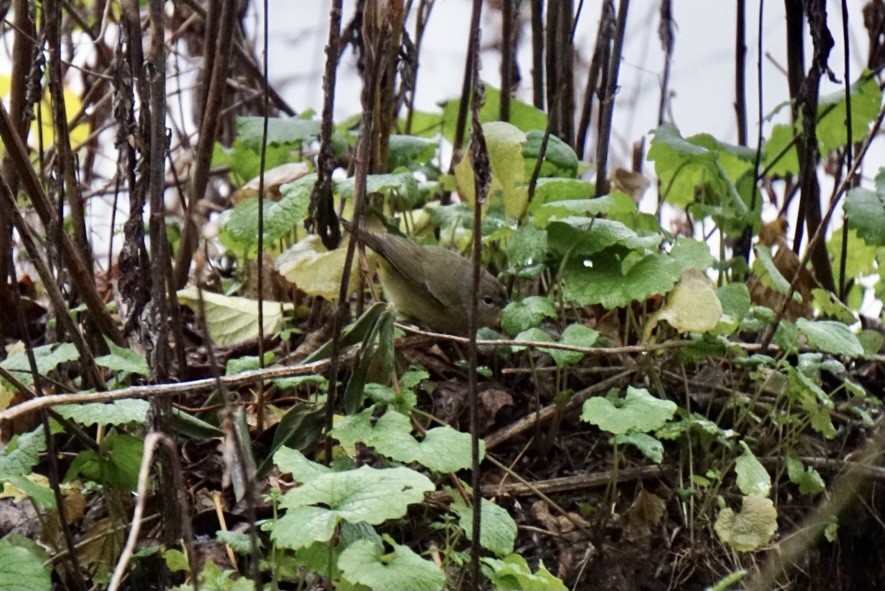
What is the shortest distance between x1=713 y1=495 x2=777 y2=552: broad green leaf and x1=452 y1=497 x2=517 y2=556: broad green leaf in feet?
1.93

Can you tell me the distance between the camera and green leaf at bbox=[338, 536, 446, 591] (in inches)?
57.5

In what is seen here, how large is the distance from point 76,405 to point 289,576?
0.50m

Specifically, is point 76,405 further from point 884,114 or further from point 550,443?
point 884,114

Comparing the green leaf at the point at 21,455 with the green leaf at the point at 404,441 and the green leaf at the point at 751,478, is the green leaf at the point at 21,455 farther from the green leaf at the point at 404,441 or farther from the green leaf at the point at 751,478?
the green leaf at the point at 751,478

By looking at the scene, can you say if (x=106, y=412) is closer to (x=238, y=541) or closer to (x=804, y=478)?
(x=238, y=541)

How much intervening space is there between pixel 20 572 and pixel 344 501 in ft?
1.83

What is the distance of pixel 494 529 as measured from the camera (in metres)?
1.75

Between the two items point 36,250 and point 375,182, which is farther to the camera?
point 375,182

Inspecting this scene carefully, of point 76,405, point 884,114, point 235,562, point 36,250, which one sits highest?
point 884,114

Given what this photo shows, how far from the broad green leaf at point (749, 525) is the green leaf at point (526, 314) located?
59 cm

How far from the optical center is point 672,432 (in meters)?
2.22

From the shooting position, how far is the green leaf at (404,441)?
1.77 meters

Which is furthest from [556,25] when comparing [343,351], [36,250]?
[36,250]

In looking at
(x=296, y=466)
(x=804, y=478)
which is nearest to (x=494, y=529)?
(x=296, y=466)
